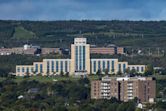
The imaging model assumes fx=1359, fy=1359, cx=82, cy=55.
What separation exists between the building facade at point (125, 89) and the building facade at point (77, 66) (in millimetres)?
22460

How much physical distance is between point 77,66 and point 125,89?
91.6ft

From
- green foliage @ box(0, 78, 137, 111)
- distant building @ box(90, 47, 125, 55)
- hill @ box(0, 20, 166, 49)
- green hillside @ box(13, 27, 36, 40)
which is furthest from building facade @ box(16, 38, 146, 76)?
green hillside @ box(13, 27, 36, 40)

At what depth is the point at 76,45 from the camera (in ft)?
396

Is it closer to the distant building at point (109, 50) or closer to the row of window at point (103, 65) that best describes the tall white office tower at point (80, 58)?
the row of window at point (103, 65)

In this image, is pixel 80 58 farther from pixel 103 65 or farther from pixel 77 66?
pixel 103 65

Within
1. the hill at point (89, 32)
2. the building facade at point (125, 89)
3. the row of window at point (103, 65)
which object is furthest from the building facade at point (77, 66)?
the hill at point (89, 32)

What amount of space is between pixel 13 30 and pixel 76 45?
136 feet

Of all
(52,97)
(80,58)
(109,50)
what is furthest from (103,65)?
(52,97)

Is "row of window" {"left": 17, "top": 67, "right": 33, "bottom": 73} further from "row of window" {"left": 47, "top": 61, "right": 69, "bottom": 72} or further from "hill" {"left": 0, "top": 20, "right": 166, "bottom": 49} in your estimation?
"hill" {"left": 0, "top": 20, "right": 166, "bottom": 49}

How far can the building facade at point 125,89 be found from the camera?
87.7 meters

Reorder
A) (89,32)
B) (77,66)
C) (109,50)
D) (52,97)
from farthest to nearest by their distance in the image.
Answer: (89,32) → (109,50) → (77,66) → (52,97)

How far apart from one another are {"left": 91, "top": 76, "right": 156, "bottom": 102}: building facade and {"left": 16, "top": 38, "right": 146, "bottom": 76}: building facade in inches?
884

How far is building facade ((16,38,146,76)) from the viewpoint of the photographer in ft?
376

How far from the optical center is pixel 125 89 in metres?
88.6
